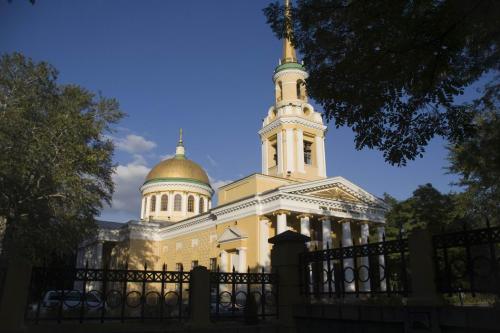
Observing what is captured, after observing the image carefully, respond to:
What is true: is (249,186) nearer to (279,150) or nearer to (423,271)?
(279,150)

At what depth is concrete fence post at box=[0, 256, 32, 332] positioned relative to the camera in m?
6.12

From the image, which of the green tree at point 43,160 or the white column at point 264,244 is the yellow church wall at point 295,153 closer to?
the white column at point 264,244

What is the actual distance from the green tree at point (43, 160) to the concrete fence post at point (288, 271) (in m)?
11.0

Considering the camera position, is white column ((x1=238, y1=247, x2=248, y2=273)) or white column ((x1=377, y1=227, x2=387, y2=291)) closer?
white column ((x1=377, y1=227, x2=387, y2=291))

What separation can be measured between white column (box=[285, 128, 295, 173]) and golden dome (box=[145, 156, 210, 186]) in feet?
51.3

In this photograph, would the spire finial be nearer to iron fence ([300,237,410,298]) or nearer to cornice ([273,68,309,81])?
cornice ([273,68,309,81])

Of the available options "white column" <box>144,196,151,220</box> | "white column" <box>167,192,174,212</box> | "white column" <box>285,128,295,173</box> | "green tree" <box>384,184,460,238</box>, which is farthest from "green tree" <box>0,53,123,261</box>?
"white column" <box>144,196,151,220</box>

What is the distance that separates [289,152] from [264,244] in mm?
7981

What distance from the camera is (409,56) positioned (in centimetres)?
656

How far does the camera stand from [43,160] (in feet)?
53.9

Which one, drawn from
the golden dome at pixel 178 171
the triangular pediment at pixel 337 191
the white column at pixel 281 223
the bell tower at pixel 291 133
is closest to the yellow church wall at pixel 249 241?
the white column at pixel 281 223

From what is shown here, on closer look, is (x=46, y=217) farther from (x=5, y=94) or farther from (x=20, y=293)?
(x=20, y=293)

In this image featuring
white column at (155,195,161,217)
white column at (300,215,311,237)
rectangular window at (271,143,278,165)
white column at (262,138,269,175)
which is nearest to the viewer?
white column at (300,215,311,237)

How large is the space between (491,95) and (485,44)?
456 cm
